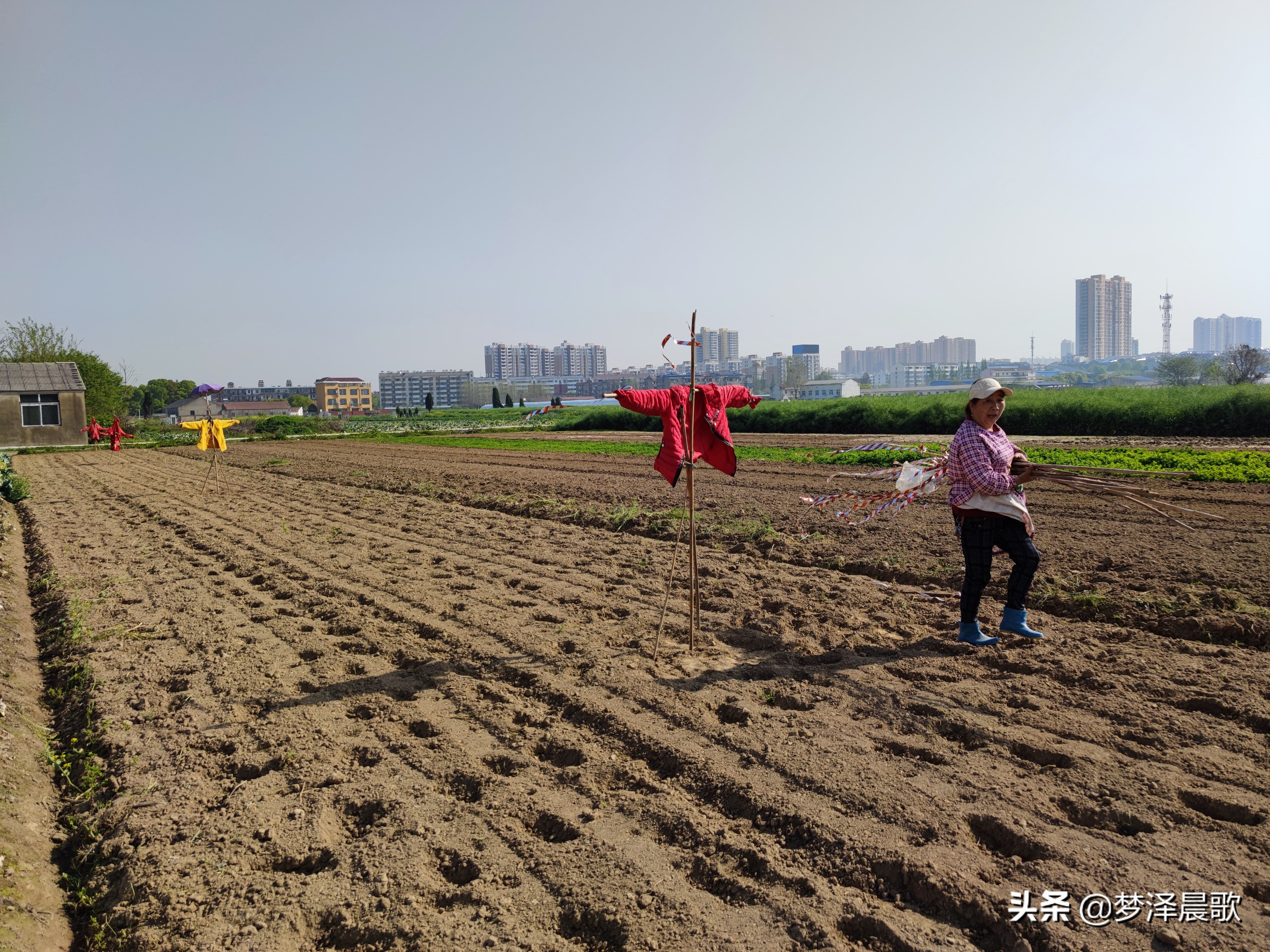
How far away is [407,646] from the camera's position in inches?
228

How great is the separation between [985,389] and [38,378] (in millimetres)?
45402

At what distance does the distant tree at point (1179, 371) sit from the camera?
3031 inches

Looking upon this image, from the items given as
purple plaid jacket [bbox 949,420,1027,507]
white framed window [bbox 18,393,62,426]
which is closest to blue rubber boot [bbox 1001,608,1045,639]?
purple plaid jacket [bbox 949,420,1027,507]

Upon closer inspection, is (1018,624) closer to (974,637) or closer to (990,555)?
(974,637)

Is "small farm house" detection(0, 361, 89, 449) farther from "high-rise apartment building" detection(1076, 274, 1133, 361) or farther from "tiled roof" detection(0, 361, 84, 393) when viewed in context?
"high-rise apartment building" detection(1076, 274, 1133, 361)

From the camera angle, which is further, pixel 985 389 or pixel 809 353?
pixel 809 353

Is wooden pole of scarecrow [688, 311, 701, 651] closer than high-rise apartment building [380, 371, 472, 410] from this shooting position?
Yes

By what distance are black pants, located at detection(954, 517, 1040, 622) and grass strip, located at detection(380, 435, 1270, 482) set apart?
1.27 metres

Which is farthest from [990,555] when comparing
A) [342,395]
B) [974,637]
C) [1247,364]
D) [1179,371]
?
[342,395]

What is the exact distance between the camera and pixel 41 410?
36469 millimetres

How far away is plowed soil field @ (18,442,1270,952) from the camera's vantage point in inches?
111

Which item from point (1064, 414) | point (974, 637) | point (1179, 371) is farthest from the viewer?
→ point (1179, 371)

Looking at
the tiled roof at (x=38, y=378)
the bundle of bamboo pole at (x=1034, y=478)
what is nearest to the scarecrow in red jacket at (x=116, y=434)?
the tiled roof at (x=38, y=378)

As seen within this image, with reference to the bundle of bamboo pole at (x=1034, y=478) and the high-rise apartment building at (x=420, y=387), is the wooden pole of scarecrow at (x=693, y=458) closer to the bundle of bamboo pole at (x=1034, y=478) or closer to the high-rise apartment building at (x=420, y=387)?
the bundle of bamboo pole at (x=1034, y=478)
